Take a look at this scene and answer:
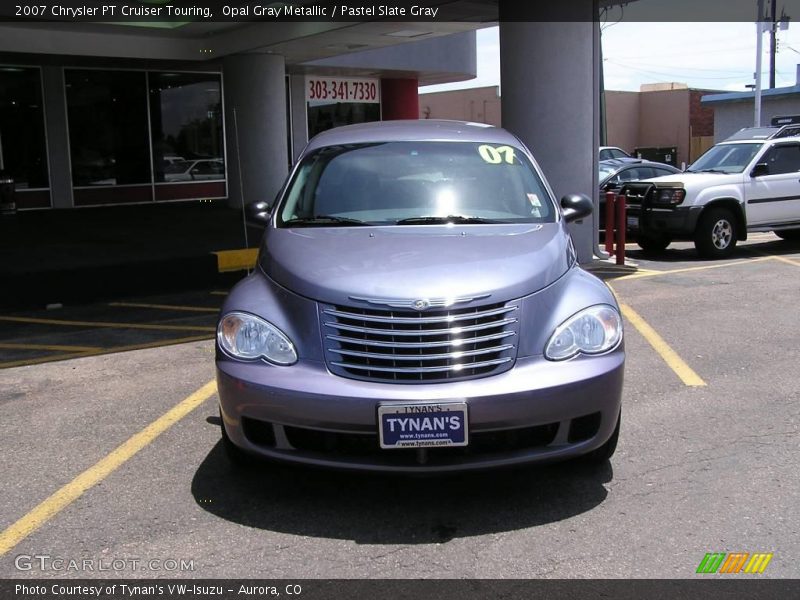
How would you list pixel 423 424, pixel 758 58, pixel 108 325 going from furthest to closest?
pixel 758 58 → pixel 108 325 → pixel 423 424

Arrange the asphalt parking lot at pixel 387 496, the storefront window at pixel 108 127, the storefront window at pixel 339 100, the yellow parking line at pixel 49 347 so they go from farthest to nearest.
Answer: the storefront window at pixel 339 100 < the storefront window at pixel 108 127 < the yellow parking line at pixel 49 347 < the asphalt parking lot at pixel 387 496

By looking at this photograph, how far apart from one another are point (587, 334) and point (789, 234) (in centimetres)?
1220

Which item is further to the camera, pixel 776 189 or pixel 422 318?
pixel 776 189

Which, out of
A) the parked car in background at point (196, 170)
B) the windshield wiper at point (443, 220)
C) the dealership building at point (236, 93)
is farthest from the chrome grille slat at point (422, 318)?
the parked car in background at point (196, 170)

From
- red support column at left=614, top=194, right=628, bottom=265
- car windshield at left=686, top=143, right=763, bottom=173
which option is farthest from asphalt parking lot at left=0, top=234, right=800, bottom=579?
car windshield at left=686, top=143, right=763, bottom=173

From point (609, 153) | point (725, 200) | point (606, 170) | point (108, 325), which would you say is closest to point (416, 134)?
point (108, 325)

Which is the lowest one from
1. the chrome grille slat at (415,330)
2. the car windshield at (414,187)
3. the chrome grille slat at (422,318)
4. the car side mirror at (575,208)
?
the chrome grille slat at (415,330)

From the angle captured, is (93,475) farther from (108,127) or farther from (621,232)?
(108,127)

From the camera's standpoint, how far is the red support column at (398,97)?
950 inches

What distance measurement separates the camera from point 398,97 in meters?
24.2

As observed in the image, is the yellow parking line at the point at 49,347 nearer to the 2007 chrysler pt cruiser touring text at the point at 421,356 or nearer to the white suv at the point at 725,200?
the 2007 chrysler pt cruiser touring text at the point at 421,356

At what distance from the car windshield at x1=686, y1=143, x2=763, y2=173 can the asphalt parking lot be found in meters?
7.24

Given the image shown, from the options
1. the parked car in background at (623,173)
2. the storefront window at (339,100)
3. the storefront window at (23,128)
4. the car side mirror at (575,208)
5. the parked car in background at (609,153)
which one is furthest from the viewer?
the storefront window at (339,100)
